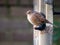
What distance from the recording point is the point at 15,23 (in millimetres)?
4809

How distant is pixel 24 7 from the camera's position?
15.4 feet

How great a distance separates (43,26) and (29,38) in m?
1.72

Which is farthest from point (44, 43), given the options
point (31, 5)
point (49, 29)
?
point (31, 5)

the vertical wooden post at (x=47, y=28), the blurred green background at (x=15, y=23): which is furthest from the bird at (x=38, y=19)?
the blurred green background at (x=15, y=23)

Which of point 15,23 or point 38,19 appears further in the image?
point 15,23

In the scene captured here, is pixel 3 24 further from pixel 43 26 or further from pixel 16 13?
pixel 43 26

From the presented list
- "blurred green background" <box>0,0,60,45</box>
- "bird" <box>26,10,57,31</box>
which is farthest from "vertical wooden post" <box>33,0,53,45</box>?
"blurred green background" <box>0,0,60,45</box>

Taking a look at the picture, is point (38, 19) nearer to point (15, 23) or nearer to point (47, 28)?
point (47, 28)

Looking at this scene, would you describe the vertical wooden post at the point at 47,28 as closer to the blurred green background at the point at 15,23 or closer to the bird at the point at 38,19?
the bird at the point at 38,19

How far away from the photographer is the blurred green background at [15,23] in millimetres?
4695

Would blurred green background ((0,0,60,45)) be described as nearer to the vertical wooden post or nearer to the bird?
the vertical wooden post

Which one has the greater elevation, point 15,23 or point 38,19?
point 38,19

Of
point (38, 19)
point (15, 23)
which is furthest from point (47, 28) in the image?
point (15, 23)

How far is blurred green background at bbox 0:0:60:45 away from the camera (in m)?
4.70
